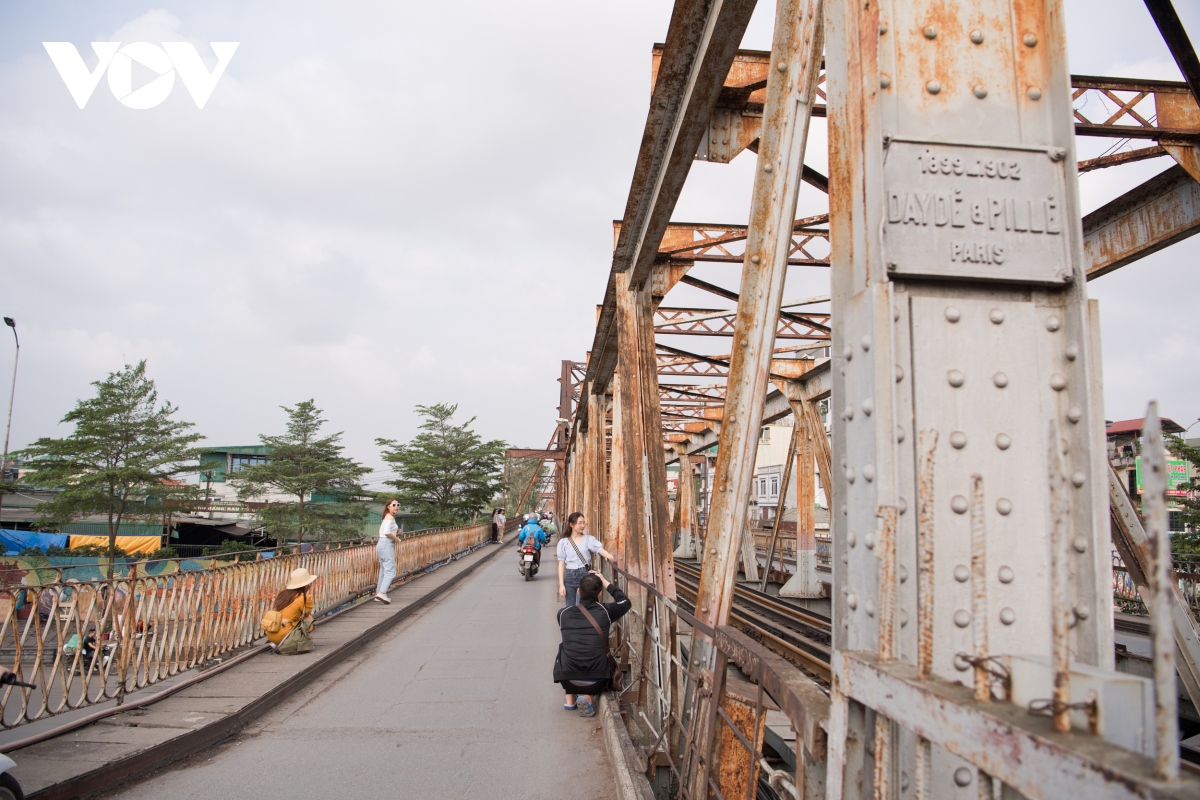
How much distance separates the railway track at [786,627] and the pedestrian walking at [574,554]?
1241 mm

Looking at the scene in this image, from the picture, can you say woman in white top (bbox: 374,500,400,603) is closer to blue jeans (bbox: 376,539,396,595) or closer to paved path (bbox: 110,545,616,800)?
blue jeans (bbox: 376,539,396,595)

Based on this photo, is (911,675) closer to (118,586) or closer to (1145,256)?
(1145,256)

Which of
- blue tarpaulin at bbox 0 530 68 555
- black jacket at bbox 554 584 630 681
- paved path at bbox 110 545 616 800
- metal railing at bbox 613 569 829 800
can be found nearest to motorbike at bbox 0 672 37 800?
paved path at bbox 110 545 616 800

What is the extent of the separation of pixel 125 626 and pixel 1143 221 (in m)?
9.32

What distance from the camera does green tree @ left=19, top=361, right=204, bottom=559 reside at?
29.3 m

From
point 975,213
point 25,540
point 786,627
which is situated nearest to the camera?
point 975,213

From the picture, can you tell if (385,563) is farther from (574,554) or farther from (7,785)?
(7,785)

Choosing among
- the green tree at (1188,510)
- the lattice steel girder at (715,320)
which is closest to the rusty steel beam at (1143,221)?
the lattice steel girder at (715,320)

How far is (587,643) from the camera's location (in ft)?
22.0

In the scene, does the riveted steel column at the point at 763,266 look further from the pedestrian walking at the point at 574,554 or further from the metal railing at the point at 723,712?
the pedestrian walking at the point at 574,554

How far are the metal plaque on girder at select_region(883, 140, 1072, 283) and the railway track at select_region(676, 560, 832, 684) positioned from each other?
5.74 meters

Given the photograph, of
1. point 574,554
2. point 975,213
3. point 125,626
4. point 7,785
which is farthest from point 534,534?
point 975,213

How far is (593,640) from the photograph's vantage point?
670cm

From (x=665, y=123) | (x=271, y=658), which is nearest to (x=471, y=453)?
(x=271, y=658)
